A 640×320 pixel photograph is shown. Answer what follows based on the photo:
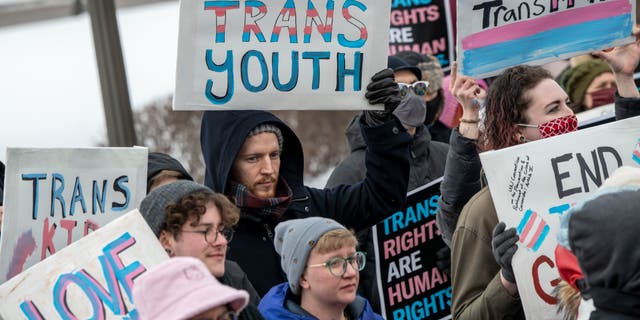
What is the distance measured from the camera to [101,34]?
8.73 metres

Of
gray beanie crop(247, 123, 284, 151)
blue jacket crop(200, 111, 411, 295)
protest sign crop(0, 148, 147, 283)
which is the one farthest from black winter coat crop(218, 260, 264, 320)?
gray beanie crop(247, 123, 284, 151)

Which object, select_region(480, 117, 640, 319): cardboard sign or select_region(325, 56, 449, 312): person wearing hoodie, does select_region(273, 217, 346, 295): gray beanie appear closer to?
select_region(480, 117, 640, 319): cardboard sign

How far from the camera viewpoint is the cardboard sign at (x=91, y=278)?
4.49m

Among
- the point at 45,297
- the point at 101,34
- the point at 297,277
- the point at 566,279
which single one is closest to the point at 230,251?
the point at 297,277

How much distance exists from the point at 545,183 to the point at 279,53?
124 centimetres

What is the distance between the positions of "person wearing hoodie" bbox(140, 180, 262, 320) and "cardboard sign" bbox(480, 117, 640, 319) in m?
0.96

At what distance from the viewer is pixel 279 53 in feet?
17.6

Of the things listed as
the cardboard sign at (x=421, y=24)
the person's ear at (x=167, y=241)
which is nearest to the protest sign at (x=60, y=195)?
the person's ear at (x=167, y=241)

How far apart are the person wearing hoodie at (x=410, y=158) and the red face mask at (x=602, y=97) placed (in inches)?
67.3

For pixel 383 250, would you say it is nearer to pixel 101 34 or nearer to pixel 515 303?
pixel 515 303

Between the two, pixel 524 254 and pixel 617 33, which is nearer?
pixel 524 254

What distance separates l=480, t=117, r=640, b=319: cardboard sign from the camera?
464cm

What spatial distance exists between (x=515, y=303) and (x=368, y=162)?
114cm

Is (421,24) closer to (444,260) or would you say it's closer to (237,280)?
(444,260)
